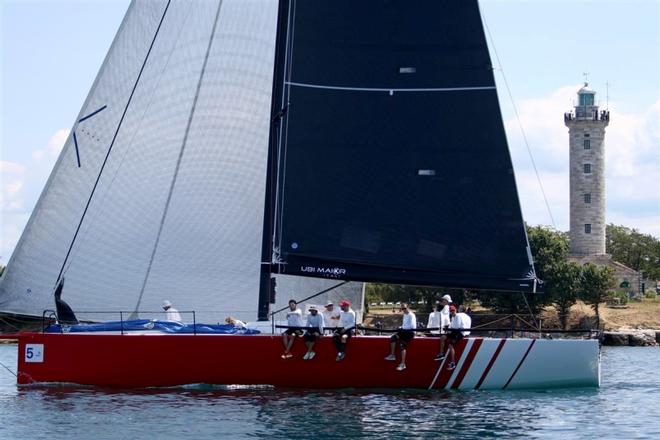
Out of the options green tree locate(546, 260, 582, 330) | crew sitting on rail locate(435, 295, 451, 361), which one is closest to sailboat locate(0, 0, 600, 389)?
crew sitting on rail locate(435, 295, 451, 361)

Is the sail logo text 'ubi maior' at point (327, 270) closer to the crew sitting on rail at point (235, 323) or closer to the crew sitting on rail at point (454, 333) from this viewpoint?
the crew sitting on rail at point (235, 323)

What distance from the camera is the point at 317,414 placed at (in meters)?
19.2

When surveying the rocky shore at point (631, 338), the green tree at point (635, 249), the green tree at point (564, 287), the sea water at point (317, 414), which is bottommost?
the sea water at point (317, 414)

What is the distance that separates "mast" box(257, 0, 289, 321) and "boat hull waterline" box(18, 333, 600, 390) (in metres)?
1.20

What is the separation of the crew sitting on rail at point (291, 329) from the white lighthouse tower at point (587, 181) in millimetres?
60482

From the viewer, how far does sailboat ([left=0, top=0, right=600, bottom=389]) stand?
22266mm

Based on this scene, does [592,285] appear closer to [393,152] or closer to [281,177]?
[393,152]

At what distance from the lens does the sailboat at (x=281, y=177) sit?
22266 millimetres

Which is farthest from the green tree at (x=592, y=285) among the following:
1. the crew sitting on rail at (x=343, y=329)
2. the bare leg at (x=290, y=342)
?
the bare leg at (x=290, y=342)

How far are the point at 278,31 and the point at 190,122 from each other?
2546mm

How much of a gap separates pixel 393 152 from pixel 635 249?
81.7 m

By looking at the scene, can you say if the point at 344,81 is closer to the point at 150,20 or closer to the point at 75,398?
the point at 150,20

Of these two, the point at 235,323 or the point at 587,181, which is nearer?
the point at 235,323

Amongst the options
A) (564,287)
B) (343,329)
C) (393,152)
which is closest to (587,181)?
(564,287)
